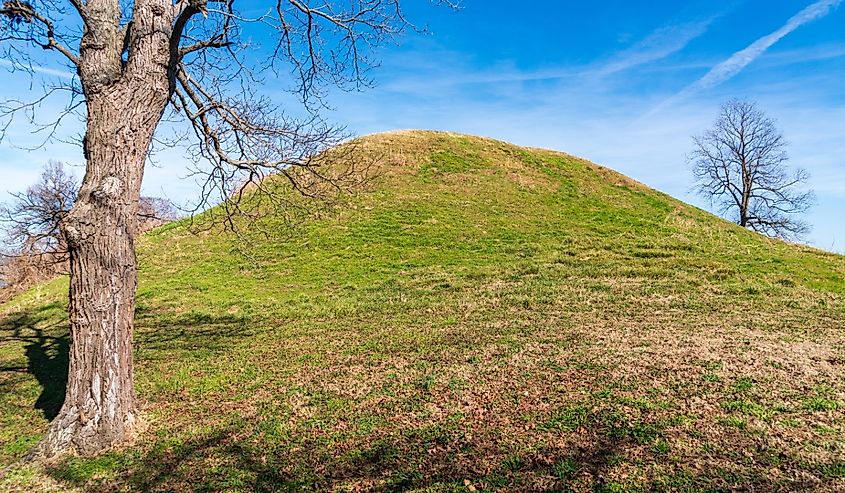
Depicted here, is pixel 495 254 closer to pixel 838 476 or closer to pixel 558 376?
pixel 558 376

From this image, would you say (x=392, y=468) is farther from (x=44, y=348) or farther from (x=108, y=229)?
(x=44, y=348)

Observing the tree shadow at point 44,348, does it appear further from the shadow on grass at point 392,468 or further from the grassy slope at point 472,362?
the shadow on grass at point 392,468

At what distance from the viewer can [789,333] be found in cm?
856

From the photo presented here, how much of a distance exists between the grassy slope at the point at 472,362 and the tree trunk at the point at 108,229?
19.5 inches

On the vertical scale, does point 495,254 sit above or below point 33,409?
above

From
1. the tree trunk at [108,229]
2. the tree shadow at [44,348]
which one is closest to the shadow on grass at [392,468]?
the tree trunk at [108,229]

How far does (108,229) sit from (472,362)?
5220 mm

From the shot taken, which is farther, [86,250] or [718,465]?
[86,250]

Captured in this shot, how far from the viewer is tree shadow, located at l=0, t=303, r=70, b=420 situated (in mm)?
7617

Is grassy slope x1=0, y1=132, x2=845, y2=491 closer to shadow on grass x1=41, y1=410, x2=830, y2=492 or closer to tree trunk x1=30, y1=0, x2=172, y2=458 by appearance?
shadow on grass x1=41, y1=410, x2=830, y2=492

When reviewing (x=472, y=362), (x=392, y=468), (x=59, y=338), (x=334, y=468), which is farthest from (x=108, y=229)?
(x=59, y=338)

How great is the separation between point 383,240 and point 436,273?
3.76 meters

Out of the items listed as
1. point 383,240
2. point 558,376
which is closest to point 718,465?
point 558,376

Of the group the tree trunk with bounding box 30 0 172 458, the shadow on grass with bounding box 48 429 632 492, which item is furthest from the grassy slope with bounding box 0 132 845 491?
the tree trunk with bounding box 30 0 172 458
